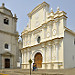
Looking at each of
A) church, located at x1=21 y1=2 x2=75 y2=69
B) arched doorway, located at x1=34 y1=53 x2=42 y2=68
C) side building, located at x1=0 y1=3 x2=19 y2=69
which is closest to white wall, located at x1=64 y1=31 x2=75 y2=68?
church, located at x1=21 y1=2 x2=75 y2=69

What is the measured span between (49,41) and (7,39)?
1005cm

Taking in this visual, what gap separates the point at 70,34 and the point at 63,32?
1879mm

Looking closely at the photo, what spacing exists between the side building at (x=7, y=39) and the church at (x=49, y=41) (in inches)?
118

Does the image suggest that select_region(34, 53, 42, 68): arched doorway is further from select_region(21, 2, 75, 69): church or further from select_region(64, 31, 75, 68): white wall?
select_region(64, 31, 75, 68): white wall

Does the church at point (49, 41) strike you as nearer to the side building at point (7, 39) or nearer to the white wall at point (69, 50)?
the white wall at point (69, 50)

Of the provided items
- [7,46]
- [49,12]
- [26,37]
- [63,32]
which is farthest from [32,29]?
[63,32]

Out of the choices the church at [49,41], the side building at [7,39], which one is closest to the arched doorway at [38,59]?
the church at [49,41]

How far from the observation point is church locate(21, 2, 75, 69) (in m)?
15.0

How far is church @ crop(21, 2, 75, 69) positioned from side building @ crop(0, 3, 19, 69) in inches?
118

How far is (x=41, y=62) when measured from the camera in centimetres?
1778

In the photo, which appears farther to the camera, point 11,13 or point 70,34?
point 11,13

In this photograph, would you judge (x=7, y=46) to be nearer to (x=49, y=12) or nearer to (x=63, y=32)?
(x=49, y=12)

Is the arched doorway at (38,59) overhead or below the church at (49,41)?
below

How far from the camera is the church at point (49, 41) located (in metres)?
15.0
